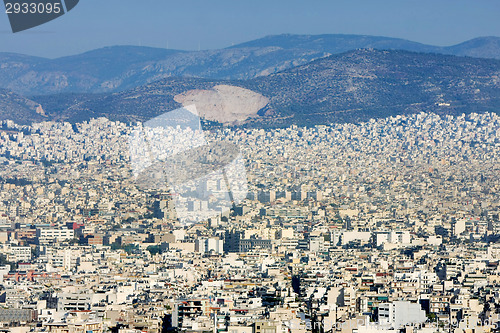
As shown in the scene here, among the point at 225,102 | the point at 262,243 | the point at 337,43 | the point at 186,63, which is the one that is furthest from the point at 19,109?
the point at 262,243

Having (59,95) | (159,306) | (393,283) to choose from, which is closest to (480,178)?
(393,283)

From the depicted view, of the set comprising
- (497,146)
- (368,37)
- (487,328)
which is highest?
(368,37)

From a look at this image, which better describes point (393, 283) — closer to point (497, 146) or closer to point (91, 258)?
point (91, 258)

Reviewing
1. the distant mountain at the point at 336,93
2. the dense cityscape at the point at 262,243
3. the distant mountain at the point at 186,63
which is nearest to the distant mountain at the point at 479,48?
the distant mountain at the point at 186,63

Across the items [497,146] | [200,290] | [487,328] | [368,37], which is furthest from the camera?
[368,37]

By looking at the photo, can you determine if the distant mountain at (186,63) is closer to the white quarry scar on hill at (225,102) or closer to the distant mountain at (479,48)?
the distant mountain at (479,48)

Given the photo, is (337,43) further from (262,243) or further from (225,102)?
(262,243)
